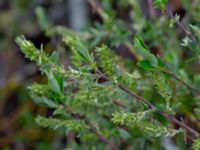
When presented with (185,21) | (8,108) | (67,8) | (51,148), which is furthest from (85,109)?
(67,8)

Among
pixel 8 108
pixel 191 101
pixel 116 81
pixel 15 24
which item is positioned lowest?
pixel 8 108

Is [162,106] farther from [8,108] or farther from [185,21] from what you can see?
[8,108]

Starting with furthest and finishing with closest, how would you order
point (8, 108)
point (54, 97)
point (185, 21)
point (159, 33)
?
1. point (8, 108)
2. point (185, 21)
3. point (159, 33)
4. point (54, 97)

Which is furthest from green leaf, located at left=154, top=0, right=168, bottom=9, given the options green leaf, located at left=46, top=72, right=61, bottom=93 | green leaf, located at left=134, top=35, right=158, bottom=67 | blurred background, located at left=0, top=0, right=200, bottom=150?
blurred background, located at left=0, top=0, right=200, bottom=150

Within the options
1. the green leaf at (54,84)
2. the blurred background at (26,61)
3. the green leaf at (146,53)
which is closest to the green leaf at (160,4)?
the green leaf at (146,53)

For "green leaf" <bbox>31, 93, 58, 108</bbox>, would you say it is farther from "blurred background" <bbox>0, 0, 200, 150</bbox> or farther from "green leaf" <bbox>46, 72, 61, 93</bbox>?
"blurred background" <bbox>0, 0, 200, 150</bbox>

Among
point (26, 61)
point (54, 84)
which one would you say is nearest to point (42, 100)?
point (54, 84)

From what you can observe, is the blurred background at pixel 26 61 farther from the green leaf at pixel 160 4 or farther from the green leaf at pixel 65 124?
the green leaf at pixel 160 4

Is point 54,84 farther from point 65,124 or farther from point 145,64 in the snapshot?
point 145,64

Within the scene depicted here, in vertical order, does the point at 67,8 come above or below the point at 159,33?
below
